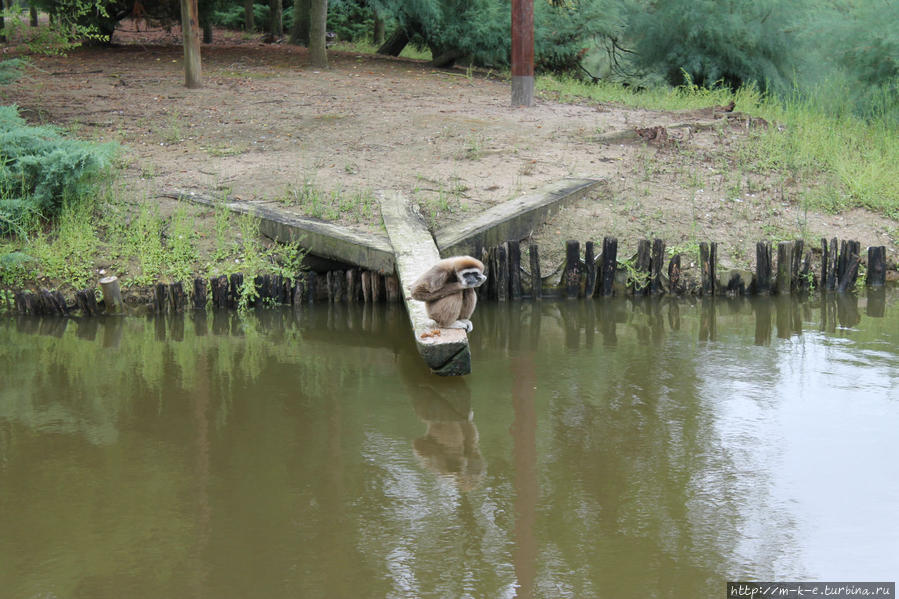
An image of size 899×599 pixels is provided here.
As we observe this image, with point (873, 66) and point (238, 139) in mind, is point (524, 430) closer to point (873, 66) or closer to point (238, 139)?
point (238, 139)

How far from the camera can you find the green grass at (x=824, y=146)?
34.9 feet

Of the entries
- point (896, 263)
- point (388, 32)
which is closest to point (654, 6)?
point (388, 32)

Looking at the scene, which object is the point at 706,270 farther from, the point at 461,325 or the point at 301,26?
the point at 301,26

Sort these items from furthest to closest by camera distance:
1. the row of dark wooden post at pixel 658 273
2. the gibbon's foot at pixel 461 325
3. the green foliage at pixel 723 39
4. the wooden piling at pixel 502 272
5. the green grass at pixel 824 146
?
the green foliage at pixel 723 39 < the green grass at pixel 824 146 < the row of dark wooden post at pixel 658 273 < the wooden piling at pixel 502 272 < the gibbon's foot at pixel 461 325

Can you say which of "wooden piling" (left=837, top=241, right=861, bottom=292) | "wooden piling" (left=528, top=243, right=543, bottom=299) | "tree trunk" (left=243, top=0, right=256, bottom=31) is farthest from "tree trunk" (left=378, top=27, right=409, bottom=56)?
"wooden piling" (left=837, top=241, right=861, bottom=292)

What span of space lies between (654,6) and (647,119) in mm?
6738

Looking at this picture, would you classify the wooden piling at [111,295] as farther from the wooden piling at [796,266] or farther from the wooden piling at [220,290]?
the wooden piling at [796,266]

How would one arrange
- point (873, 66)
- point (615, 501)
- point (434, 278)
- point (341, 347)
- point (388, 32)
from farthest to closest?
point (388, 32) → point (873, 66) → point (341, 347) → point (434, 278) → point (615, 501)

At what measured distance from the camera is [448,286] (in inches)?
231

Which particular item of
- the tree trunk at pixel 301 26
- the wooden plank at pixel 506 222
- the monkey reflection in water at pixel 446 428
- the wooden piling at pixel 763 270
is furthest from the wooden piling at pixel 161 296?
the tree trunk at pixel 301 26

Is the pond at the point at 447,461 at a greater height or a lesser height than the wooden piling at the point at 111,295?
lesser

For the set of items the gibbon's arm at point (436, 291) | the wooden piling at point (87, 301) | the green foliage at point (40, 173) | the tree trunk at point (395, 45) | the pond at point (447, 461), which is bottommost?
the pond at point (447, 461)

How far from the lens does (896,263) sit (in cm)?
955

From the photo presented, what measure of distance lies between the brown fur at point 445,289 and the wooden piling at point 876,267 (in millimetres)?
5361
